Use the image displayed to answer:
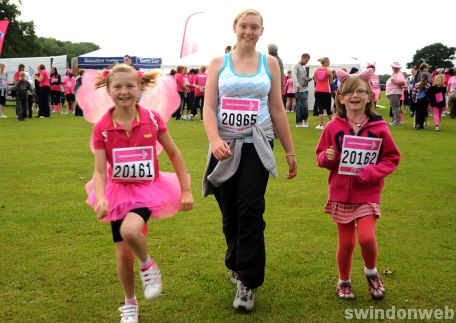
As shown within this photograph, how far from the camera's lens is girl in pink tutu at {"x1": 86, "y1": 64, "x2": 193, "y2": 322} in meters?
3.55

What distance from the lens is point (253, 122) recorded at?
3.94m

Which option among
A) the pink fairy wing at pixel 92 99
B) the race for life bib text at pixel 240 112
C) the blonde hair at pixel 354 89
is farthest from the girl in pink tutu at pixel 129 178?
the blonde hair at pixel 354 89

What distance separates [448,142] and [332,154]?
34.6 ft

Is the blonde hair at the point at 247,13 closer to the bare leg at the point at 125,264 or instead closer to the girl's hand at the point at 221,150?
the girl's hand at the point at 221,150

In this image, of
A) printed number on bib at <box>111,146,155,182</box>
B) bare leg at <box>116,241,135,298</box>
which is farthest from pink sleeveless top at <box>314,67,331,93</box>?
bare leg at <box>116,241,135,298</box>

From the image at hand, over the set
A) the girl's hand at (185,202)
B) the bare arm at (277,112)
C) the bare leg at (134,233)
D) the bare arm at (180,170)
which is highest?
the bare arm at (277,112)

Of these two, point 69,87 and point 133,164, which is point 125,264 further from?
point 69,87

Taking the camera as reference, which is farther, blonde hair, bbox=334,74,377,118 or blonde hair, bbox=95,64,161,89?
blonde hair, bbox=334,74,377,118

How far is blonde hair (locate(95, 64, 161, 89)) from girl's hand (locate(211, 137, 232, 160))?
2.23ft

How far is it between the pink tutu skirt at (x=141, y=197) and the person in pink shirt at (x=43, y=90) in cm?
1840

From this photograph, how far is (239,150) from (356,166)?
0.87 meters

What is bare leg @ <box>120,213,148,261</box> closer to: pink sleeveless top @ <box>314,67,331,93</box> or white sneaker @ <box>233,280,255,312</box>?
white sneaker @ <box>233,280,255,312</box>

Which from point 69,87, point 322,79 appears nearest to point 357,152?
point 322,79

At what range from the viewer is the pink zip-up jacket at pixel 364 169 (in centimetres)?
394
